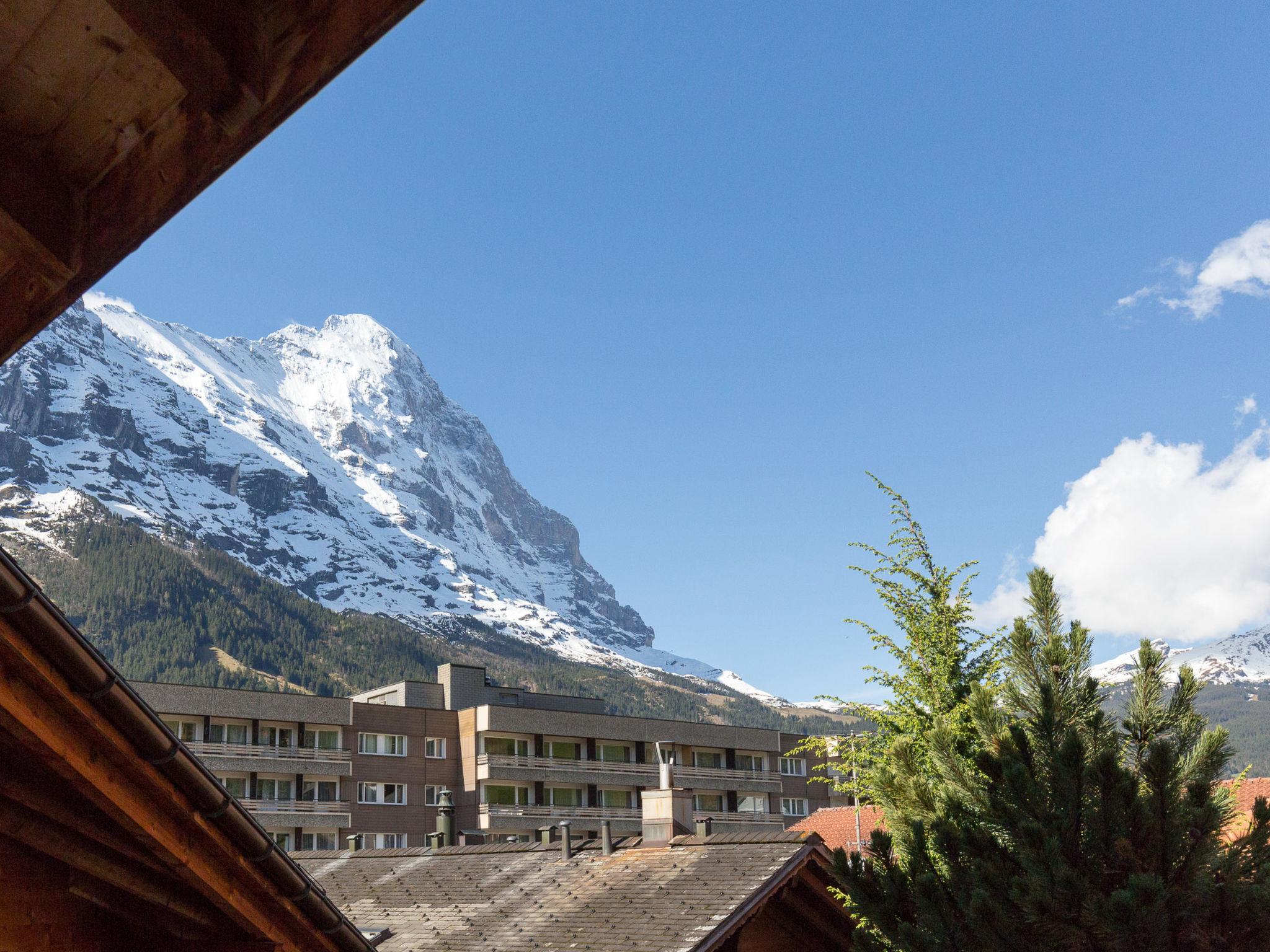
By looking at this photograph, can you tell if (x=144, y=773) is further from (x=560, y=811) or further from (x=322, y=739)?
(x=560, y=811)

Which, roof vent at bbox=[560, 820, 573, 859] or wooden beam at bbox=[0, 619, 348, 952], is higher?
wooden beam at bbox=[0, 619, 348, 952]

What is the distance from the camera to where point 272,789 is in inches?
2271

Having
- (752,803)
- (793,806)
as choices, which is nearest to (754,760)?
(752,803)

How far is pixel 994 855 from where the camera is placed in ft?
26.7

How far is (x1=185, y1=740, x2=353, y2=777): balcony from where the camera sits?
55025mm

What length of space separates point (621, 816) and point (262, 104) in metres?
66.5

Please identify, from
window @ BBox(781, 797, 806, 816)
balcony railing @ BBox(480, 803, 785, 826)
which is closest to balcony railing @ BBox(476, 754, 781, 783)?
balcony railing @ BBox(480, 803, 785, 826)

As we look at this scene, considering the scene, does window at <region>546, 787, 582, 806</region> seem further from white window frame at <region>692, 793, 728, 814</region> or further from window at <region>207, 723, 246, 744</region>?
window at <region>207, 723, 246, 744</region>

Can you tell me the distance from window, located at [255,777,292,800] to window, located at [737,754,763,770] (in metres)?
27.7

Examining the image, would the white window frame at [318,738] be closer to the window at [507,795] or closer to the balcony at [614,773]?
the balcony at [614,773]

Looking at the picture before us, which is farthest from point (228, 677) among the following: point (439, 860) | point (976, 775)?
point (976, 775)

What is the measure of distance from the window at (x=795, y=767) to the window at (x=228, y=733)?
33.3m

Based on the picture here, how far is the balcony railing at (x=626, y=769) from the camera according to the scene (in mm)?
61375

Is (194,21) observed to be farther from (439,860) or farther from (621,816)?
(621,816)
